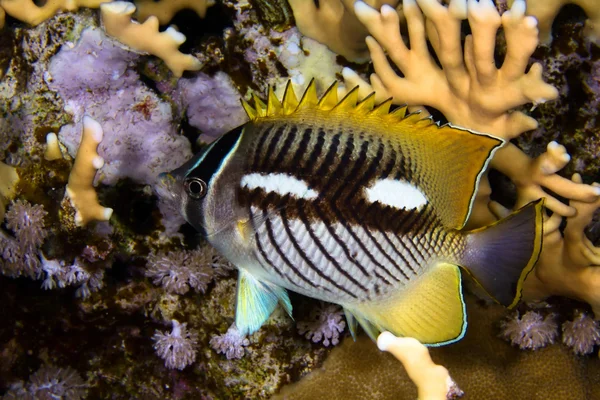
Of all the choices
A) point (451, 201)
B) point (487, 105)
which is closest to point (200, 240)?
point (451, 201)

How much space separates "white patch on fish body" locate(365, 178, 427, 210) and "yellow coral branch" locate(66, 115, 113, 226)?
1.14 meters

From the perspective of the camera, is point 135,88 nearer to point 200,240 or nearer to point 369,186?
point 200,240

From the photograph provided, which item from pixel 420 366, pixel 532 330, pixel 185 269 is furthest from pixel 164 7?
pixel 532 330

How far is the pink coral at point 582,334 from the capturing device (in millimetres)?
2158

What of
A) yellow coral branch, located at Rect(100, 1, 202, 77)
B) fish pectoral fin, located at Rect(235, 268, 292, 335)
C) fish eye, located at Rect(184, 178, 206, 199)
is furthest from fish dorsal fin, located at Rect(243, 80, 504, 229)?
yellow coral branch, located at Rect(100, 1, 202, 77)

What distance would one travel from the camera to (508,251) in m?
1.55

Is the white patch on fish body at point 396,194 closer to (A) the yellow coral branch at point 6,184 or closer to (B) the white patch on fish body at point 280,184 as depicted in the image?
(B) the white patch on fish body at point 280,184

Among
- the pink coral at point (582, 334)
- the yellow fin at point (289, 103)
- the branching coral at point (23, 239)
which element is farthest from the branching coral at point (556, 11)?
the branching coral at point (23, 239)

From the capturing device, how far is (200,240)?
2.47 m

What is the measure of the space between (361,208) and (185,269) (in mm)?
1091

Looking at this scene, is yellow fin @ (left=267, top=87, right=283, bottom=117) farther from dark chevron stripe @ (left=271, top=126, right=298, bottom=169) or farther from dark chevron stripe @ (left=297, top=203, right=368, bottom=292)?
dark chevron stripe @ (left=297, top=203, right=368, bottom=292)

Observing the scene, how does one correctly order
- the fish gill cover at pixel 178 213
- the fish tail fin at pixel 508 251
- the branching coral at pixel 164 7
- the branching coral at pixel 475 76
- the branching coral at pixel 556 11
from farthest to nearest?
the branching coral at pixel 164 7 < the fish gill cover at pixel 178 213 < the branching coral at pixel 556 11 < the branching coral at pixel 475 76 < the fish tail fin at pixel 508 251

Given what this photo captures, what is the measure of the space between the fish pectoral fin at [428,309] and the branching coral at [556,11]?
106 centimetres

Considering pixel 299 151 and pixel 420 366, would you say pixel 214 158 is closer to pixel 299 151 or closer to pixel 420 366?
pixel 299 151
